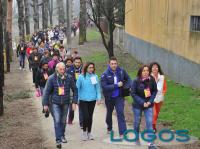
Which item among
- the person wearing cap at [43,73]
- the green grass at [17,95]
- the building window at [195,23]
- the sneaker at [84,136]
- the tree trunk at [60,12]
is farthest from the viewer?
the tree trunk at [60,12]

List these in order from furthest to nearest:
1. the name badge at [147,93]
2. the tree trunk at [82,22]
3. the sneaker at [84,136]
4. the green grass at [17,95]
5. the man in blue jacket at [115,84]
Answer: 1. the tree trunk at [82,22]
2. the green grass at [17,95]
3. the sneaker at [84,136]
4. the man in blue jacket at [115,84]
5. the name badge at [147,93]

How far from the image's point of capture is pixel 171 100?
14938 millimetres

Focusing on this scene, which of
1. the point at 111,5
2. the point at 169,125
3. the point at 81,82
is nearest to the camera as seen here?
the point at 81,82

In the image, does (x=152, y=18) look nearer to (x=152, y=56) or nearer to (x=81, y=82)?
(x=152, y=56)

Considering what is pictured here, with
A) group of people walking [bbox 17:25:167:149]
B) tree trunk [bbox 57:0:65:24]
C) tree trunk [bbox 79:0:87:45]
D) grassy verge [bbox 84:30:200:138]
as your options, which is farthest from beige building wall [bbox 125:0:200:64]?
tree trunk [bbox 57:0:65:24]

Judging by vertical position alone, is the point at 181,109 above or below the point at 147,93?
below

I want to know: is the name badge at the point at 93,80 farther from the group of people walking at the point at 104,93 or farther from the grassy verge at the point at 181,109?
the grassy verge at the point at 181,109

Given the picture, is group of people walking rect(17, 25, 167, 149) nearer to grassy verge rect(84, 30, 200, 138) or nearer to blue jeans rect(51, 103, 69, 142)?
blue jeans rect(51, 103, 69, 142)

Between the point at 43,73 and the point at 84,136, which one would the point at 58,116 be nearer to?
the point at 84,136

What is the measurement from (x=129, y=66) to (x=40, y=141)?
1624cm

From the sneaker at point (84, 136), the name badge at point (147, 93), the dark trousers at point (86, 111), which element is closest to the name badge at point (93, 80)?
the dark trousers at point (86, 111)

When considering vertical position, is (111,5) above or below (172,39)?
above

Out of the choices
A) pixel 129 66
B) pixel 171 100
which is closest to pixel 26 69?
pixel 129 66

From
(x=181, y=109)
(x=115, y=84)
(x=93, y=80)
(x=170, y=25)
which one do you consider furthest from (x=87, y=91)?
(x=170, y=25)
